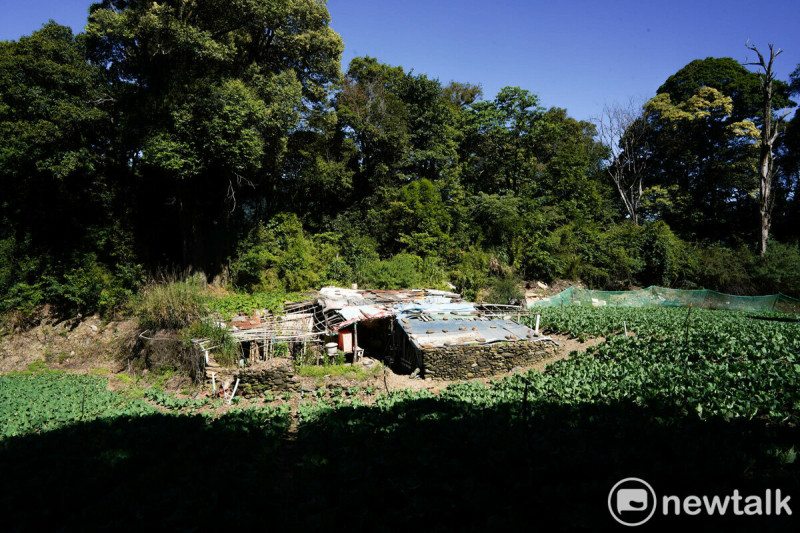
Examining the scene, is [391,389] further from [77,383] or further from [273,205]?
[273,205]

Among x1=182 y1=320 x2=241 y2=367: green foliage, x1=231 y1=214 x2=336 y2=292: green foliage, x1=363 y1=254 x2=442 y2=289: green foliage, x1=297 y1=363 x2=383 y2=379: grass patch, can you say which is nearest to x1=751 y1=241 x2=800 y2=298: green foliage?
x1=363 y1=254 x2=442 y2=289: green foliage

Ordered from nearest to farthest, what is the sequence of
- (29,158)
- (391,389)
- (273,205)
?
(391,389)
(29,158)
(273,205)

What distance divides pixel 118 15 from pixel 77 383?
1321 cm

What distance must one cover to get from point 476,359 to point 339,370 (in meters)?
4.08

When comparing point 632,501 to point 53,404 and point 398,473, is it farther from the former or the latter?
point 53,404

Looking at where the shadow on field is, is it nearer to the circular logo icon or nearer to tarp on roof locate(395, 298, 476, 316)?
the circular logo icon

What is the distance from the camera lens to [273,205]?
71.5ft

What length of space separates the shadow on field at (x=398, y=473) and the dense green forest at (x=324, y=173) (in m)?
12.3

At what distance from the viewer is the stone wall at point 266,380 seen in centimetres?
1019

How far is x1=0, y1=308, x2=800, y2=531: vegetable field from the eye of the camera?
3029mm

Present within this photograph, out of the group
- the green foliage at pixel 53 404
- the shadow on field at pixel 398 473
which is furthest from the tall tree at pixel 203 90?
the shadow on field at pixel 398 473

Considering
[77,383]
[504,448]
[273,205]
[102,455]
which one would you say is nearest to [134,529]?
[102,455]

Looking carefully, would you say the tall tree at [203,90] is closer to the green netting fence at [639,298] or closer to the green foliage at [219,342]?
the green foliage at [219,342]

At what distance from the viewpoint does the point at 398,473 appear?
3.81 metres
